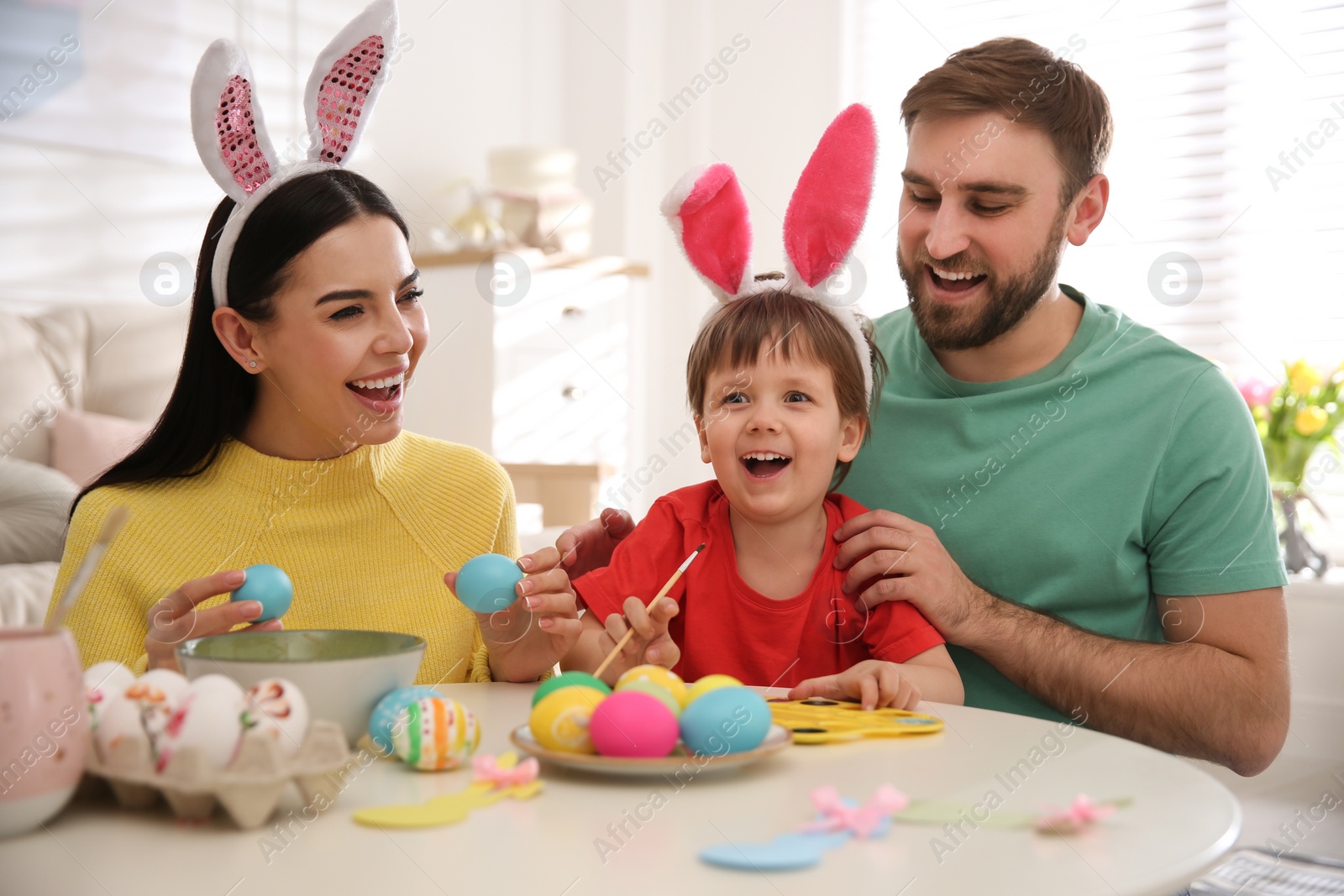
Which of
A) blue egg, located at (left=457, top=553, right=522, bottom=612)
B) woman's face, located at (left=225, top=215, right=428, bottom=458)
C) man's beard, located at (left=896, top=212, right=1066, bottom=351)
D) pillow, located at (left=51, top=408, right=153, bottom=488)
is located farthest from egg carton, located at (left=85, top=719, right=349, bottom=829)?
pillow, located at (left=51, top=408, right=153, bottom=488)

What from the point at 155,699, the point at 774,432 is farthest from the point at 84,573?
the point at 774,432

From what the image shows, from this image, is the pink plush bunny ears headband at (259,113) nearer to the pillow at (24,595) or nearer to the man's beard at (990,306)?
the man's beard at (990,306)

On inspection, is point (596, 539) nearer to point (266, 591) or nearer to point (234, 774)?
point (266, 591)

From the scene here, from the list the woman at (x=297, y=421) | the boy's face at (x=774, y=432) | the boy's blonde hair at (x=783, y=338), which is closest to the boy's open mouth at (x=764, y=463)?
the boy's face at (x=774, y=432)

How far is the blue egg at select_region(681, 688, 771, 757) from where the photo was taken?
81cm

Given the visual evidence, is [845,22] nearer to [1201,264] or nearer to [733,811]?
[1201,264]

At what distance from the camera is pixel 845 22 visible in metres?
4.08

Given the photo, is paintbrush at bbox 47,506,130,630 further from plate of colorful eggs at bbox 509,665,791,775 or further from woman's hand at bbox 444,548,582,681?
woman's hand at bbox 444,548,582,681

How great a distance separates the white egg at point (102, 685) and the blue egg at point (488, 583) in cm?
37

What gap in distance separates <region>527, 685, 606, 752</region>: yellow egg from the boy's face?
560 millimetres

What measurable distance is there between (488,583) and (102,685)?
41 cm

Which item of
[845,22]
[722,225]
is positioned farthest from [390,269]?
[845,22]

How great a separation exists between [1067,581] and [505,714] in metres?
0.80

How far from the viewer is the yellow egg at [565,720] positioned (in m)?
0.82
